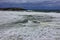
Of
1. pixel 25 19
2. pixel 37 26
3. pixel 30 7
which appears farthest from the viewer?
pixel 30 7

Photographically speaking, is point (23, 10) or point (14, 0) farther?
point (14, 0)

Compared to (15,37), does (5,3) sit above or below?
above

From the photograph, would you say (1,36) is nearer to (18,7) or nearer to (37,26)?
(37,26)

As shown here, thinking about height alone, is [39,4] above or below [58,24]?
above

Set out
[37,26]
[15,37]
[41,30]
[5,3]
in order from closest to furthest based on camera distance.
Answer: [15,37], [41,30], [37,26], [5,3]

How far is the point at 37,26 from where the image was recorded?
2002mm

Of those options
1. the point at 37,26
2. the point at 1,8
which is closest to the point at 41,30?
the point at 37,26

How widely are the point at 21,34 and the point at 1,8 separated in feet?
5.21

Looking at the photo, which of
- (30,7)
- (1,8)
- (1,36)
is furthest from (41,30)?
(1,8)

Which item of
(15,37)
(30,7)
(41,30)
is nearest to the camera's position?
(15,37)

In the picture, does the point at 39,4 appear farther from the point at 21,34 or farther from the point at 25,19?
the point at 21,34

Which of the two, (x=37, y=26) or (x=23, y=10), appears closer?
(x=37, y=26)

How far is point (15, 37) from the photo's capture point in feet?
5.15

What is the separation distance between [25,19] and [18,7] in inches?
32.6
